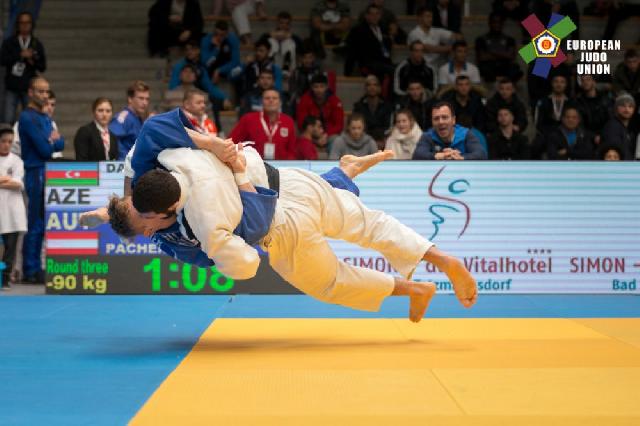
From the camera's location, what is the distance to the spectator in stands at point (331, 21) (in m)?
14.9

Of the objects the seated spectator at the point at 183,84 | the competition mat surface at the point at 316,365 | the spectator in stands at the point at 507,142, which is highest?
the seated spectator at the point at 183,84

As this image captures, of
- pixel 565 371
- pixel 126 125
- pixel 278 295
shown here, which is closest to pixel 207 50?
pixel 126 125

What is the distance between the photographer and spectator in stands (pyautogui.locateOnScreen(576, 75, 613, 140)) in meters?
12.3

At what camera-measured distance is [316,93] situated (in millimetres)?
12734

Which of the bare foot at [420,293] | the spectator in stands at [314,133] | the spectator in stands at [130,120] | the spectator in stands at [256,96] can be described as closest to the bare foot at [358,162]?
the bare foot at [420,293]

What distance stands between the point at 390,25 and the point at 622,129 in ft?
15.4

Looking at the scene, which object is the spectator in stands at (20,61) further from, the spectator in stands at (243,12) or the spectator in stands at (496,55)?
the spectator in stands at (496,55)

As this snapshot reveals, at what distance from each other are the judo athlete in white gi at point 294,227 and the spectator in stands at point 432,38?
8820 mm

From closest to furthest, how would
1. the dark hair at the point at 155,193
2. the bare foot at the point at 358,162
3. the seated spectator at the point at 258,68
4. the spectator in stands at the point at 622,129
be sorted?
the dark hair at the point at 155,193
the bare foot at the point at 358,162
the spectator in stands at the point at 622,129
the seated spectator at the point at 258,68

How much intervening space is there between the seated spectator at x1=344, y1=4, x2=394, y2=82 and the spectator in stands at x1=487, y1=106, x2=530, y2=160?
112 inches

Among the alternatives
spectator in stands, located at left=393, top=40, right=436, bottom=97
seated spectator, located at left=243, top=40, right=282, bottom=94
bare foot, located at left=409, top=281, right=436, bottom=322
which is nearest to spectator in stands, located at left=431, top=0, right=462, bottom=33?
spectator in stands, located at left=393, top=40, right=436, bottom=97

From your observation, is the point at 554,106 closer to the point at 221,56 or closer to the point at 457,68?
the point at 457,68

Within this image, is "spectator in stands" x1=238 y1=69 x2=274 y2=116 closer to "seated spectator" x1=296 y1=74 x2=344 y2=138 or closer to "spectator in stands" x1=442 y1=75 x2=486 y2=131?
"seated spectator" x1=296 y1=74 x2=344 y2=138

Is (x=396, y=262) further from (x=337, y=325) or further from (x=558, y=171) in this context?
(x=558, y=171)
